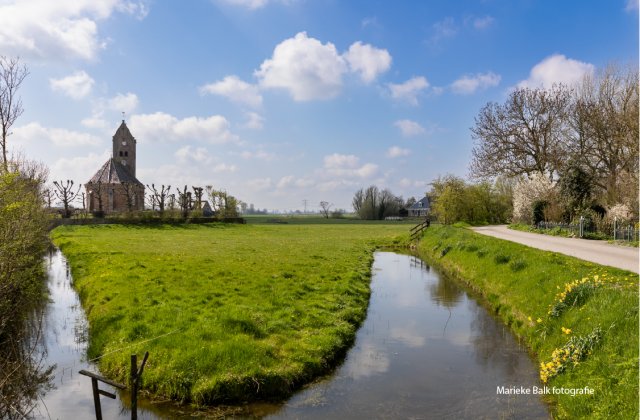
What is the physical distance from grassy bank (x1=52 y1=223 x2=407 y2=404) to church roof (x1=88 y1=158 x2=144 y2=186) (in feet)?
217

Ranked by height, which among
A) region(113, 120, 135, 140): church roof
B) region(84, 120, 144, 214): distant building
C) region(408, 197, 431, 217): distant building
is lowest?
region(408, 197, 431, 217): distant building

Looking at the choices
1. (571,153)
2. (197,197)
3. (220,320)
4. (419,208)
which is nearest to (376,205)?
(419,208)

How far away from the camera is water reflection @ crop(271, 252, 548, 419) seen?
26.7ft

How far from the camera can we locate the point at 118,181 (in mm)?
83250

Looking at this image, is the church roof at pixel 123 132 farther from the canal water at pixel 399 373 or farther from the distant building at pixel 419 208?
the canal water at pixel 399 373

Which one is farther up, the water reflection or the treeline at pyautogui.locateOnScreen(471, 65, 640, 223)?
the treeline at pyautogui.locateOnScreen(471, 65, 640, 223)

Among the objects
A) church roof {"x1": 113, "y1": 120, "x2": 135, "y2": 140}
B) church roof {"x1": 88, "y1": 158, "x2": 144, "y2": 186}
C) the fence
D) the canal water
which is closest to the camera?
the canal water

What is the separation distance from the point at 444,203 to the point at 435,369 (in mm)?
45118

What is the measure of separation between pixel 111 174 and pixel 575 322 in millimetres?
87430

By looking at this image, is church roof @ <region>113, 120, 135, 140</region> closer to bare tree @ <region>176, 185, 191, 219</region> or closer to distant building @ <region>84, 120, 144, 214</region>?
distant building @ <region>84, 120, 144, 214</region>

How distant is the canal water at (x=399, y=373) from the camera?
812 cm

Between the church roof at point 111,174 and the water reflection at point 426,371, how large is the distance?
78662mm

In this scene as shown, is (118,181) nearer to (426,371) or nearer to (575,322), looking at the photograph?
(426,371)

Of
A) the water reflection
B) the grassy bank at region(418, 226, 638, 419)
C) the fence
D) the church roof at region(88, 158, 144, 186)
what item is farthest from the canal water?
the church roof at region(88, 158, 144, 186)
